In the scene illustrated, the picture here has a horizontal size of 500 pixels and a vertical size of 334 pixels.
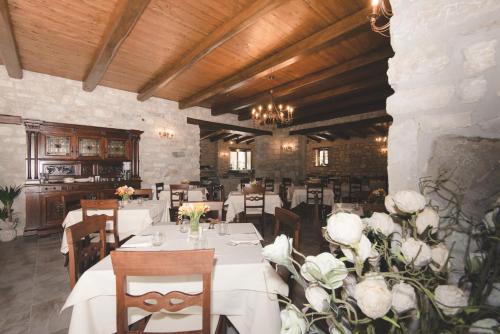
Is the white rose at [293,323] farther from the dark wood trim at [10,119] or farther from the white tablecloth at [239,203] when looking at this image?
the dark wood trim at [10,119]

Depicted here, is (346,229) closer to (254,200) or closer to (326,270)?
(326,270)

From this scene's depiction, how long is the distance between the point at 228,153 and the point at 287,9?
38.8 ft

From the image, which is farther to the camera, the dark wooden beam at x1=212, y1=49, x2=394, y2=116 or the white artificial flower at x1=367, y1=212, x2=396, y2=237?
the dark wooden beam at x1=212, y1=49, x2=394, y2=116

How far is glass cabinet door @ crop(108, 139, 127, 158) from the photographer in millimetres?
5477

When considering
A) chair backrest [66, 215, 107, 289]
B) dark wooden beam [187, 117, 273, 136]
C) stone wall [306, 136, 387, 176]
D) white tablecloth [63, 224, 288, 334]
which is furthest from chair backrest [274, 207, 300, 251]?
stone wall [306, 136, 387, 176]

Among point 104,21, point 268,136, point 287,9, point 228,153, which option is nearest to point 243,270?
point 287,9

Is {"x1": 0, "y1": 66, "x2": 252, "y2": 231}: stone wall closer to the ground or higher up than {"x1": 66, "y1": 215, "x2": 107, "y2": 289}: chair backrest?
higher up

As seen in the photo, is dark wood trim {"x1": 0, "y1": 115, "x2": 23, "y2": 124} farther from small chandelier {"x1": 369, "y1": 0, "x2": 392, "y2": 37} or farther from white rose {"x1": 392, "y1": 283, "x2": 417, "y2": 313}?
white rose {"x1": 392, "y1": 283, "x2": 417, "y2": 313}

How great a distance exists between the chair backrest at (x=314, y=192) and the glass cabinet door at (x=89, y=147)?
5.02m

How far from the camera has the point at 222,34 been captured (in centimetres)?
306

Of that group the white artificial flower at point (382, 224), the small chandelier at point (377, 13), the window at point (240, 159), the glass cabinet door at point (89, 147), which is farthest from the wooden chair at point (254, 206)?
the window at point (240, 159)

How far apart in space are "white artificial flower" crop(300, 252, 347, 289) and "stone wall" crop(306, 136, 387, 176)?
1064 cm

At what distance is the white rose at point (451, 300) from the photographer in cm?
49

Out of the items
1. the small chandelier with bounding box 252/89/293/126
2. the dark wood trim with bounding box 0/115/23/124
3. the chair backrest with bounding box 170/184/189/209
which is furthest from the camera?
the small chandelier with bounding box 252/89/293/126
